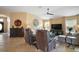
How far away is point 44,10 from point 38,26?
42 centimetres

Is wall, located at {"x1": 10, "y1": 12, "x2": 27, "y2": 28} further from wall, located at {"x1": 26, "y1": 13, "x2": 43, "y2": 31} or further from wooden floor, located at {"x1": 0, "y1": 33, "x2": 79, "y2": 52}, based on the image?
wooden floor, located at {"x1": 0, "y1": 33, "x2": 79, "y2": 52}

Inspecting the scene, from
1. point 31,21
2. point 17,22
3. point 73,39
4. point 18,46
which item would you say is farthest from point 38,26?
point 73,39

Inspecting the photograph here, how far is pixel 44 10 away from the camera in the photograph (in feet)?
11.5

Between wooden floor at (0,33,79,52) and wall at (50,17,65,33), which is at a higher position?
wall at (50,17,65,33)

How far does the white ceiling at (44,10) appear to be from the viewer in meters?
3.44

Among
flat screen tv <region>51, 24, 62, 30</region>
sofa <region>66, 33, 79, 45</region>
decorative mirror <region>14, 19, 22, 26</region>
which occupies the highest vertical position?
decorative mirror <region>14, 19, 22, 26</region>

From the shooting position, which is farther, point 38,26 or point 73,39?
point 38,26

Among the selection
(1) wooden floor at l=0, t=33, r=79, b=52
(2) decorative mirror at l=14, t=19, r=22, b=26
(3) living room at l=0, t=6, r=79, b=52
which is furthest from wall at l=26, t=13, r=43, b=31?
(1) wooden floor at l=0, t=33, r=79, b=52

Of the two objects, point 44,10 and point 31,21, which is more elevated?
point 44,10

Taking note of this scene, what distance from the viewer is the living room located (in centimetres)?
346

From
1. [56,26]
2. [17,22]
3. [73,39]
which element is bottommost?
[73,39]

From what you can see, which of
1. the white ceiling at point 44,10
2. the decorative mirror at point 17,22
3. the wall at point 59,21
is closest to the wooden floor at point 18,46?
the decorative mirror at point 17,22

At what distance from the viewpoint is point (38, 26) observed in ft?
11.7

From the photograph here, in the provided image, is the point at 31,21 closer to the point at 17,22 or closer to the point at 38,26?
the point at 38,26
